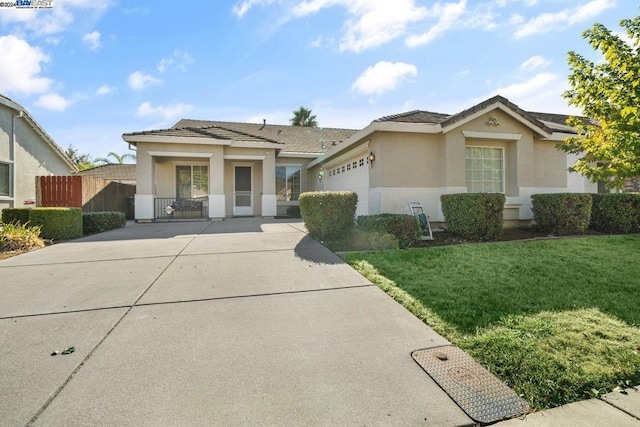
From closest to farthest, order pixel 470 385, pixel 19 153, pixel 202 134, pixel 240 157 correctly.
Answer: pixel 470 385, pixel 19 153, pixel 202 134, pixel 240 157

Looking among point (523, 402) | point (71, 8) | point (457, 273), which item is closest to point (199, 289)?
point (523, 402)

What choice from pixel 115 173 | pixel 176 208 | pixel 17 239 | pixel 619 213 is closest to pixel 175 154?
pixel 176 208

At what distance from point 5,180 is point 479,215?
1623cm

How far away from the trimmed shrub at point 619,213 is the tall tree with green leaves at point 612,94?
187 inches

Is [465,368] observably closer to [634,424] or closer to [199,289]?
[634,424]

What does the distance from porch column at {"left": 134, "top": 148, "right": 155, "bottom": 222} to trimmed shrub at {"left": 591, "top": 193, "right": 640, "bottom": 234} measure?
1617 centimetres

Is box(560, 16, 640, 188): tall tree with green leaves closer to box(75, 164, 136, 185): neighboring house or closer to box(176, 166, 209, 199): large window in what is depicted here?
box(176, 166, 209, 199): large window

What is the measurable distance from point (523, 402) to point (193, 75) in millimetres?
12995

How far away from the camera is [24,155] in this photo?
1165cm

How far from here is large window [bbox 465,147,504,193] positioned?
8.95m

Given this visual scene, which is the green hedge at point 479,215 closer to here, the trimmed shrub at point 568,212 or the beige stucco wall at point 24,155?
the trimmed shrub at point 568,212

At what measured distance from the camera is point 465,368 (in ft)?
7.37

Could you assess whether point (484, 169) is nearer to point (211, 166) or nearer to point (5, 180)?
point (211, 166)

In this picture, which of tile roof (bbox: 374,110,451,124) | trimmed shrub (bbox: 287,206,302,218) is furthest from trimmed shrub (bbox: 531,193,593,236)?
trimmed shrub (bbox: 287,206,302,218)
